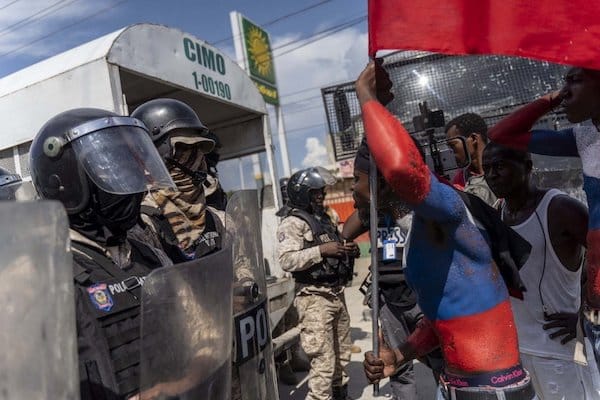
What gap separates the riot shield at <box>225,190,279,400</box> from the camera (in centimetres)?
146

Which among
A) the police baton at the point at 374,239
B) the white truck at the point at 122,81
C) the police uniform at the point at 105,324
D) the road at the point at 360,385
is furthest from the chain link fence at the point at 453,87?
the police uniform at the point at 105,324

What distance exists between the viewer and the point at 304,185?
423 cm

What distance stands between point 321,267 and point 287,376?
1.49m

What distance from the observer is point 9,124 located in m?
4.02

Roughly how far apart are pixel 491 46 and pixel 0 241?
1.61 m

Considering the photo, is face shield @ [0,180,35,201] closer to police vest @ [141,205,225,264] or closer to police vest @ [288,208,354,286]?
police vest @ [141,205,225,264]

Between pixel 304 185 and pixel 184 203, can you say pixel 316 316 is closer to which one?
pixel 304 185

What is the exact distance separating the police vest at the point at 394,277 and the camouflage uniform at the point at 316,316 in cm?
69

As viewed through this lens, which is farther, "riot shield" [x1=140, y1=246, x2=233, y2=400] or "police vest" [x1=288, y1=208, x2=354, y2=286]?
"police vest" [x1=288, y1=208, x2=354, y2=286]

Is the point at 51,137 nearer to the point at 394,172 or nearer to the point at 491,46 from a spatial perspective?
the point at 394,172

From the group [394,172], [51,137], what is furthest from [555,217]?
[51,137]

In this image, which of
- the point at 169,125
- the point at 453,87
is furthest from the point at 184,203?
the point at 453,87

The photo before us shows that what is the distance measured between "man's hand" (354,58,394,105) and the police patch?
36.4 inches

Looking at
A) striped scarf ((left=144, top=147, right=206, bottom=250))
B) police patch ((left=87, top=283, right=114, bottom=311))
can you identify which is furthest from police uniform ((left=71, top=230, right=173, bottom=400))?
striped scarf ((left=144, top=147, right=206, bottom=250))
